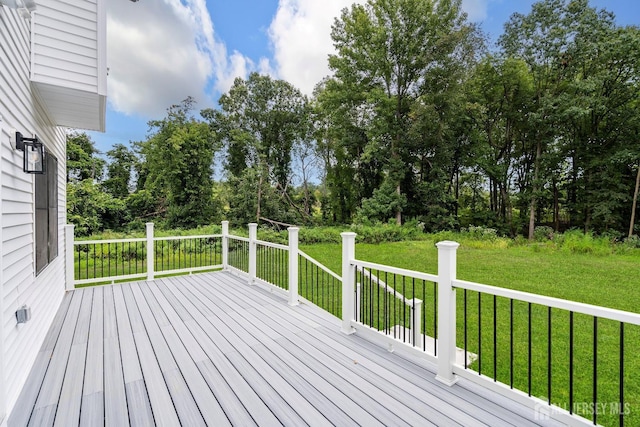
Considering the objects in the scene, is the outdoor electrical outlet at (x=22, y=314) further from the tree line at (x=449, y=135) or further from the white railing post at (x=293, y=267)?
the tree line at (x=449, y=135)

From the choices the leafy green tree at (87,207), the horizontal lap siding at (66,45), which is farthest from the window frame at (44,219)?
the leafy green tree at (87,207)

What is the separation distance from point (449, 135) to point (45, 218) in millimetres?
15106

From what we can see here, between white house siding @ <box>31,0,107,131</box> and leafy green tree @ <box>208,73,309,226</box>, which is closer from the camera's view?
white house siding @ <box>31,0,107,131</box>

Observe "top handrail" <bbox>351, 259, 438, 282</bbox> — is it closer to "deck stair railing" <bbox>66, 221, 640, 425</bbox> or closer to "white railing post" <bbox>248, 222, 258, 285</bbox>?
"deck stair railing" <bbox>66, 221, 640, 425</bbox>

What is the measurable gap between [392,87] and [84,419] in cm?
1607

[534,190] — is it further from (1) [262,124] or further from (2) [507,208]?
(1) [262,124]

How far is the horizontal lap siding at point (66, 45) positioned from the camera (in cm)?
292

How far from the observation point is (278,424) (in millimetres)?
1848

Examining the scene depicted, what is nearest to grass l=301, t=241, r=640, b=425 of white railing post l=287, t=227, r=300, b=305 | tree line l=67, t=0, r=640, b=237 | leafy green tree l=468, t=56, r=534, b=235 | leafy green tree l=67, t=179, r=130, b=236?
white railing post l=287, t=227, r=300, b=305

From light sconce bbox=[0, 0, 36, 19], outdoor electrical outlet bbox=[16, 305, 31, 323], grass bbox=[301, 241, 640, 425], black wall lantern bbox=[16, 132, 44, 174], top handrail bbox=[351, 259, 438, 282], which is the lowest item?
grass bbox=[301, 241, 640, 425]

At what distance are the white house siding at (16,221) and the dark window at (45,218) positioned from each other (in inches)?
5.9

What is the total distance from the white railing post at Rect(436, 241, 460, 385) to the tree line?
1179 cm

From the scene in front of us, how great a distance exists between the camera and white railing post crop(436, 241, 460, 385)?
2270 mm

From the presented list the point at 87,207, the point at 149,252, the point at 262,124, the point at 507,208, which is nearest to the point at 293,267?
the point at 149,252
